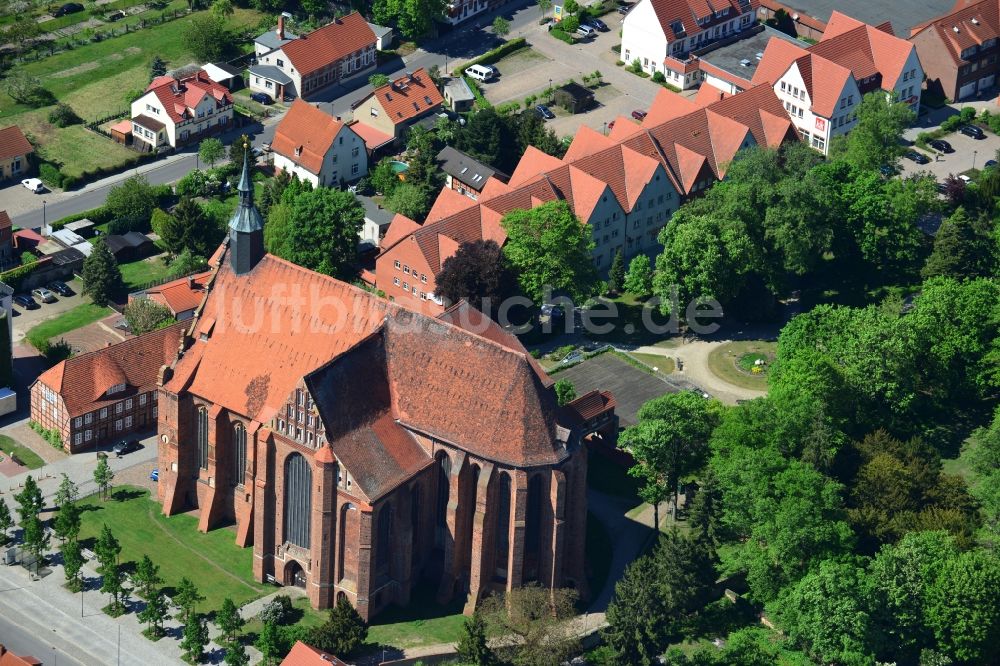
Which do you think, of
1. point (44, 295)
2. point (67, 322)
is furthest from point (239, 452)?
point (44, 295)

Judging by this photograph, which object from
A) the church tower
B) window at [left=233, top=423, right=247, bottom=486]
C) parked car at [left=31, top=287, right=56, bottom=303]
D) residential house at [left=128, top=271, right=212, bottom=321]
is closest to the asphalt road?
Answer: window at [left=233, top=423, right=247, bottom=486]

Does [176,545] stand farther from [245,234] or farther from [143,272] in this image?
[143,272]

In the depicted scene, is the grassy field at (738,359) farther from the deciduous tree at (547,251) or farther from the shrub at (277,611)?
the shrub at (277,611)

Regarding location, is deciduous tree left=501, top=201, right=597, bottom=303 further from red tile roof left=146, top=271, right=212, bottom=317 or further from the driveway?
the driveway

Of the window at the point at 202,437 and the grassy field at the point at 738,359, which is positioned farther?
the grassy field at the point at 738,359

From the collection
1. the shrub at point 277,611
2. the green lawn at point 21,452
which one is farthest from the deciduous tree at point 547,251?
the green lawn at point 21,452

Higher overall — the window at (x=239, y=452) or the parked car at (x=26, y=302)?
the window at (x=239, y=452)

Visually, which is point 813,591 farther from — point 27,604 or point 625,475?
point 27,604
